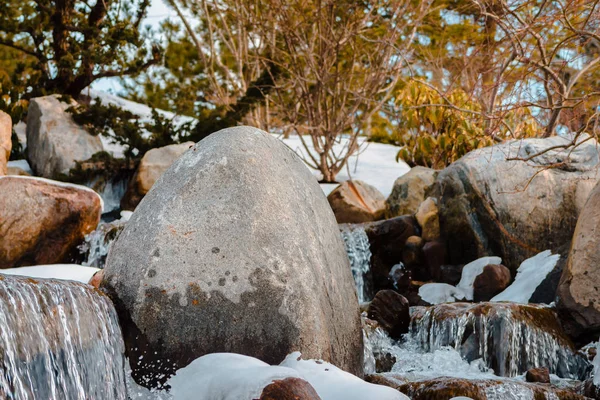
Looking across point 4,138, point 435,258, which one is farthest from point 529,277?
point 4,138

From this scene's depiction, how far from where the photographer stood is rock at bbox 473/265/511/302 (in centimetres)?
706

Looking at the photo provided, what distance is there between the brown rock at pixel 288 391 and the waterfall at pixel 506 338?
305 cm

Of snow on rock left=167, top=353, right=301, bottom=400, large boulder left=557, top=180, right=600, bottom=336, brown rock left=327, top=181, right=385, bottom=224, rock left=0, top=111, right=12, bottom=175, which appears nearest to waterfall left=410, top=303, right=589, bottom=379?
large boulder left=557, top=180, right=600, bottom=336

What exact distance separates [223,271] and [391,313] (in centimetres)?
270

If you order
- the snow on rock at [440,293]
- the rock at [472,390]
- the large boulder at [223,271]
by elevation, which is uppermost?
the large boulder at [223,271]

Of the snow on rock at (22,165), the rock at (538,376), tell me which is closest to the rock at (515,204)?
the rock at (538,376)

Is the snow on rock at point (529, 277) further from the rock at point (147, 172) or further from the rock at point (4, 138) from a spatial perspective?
the rock at point (4, 138)

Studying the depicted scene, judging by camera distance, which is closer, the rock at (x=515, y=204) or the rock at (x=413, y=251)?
the rock at (x=515, y=204)

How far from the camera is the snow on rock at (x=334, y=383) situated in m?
3.02

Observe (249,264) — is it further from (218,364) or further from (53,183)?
(53,183)

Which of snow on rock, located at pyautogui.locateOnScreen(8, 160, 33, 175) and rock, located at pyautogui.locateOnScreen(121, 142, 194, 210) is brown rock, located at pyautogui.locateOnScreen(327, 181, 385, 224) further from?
snow on rock, located at pyautogui.locateOnScreen(8, 160, 33, 175)

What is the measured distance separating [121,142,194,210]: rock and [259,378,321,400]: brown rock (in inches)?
282

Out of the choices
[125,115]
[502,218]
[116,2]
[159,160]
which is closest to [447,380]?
[502,218]

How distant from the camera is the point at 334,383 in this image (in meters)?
3.13
